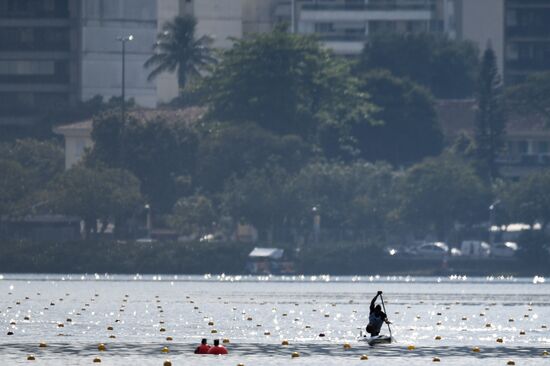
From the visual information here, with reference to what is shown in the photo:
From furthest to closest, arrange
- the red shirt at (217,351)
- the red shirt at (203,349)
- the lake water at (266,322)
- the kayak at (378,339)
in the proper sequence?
the kayak at (378,339) → the lake water at (266,322) → the red shirt at (203,349) → the red shirt at (217,351)

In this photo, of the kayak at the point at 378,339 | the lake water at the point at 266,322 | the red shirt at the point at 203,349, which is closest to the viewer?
the red shirt at the point at 203,349

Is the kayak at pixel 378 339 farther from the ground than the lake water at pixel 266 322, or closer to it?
farther from the ground

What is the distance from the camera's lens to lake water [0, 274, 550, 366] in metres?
88.5

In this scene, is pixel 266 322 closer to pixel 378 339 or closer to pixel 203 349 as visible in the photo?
pixel 378 339

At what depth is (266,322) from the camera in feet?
371

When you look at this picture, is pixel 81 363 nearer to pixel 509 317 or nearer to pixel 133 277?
pixel 509 317

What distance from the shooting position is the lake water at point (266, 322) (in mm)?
88500

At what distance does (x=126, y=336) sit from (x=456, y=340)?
1324 cm

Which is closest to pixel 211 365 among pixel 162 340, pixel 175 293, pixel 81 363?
pixel 81 363

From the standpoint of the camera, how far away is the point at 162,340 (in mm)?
96938

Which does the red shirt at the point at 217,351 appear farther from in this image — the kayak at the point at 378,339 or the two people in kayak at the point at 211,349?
the kayak at the point at 378,339

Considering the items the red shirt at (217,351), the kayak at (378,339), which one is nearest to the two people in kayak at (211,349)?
the red shirt at (217,351)

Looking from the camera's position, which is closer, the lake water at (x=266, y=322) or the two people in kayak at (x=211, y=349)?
the two people in kayak at (x=211, y=349)

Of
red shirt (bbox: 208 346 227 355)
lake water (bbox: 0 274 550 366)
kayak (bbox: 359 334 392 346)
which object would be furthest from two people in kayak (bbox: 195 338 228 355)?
kayak (bbox: 359 334 392 346)
